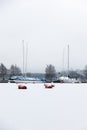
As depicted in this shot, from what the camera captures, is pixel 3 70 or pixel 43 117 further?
pixel 3 70

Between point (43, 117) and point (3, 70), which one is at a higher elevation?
point (3, 70)

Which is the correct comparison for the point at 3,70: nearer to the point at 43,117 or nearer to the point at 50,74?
the point at 50,74

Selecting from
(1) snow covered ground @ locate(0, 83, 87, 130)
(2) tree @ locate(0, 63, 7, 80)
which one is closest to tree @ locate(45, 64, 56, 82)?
Answer: (2) tree @ locate(0, 63, 7, 80)

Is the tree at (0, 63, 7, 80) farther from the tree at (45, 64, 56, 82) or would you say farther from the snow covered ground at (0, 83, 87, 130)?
the snow covered ground at (0, 83, 87, 130)

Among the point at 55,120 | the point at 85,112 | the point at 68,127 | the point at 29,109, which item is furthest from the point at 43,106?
the point at 68,127

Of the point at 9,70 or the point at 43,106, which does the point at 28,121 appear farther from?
the point at 9,70

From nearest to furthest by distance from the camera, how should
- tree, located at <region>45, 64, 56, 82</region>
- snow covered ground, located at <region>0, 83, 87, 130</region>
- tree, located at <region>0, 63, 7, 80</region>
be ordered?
snow covered ground, located at <region>0, 83, 87, 130</region> < tree, located at <region>45, 64, 56, 82</region> < tree, located at <region>0, 63, 7, 80</region>

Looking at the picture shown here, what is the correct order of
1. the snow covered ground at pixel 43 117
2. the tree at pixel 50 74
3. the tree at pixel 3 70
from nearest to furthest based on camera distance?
the snow covered ground at pixel 43 117 < the tree at pixel 50 74 < the tree at pixel 3 70

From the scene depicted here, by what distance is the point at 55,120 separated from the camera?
967 centimetres

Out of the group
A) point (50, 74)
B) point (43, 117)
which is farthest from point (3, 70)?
point (43, 117)

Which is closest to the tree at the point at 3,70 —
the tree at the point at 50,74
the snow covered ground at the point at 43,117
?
the tree at the point at 50,74

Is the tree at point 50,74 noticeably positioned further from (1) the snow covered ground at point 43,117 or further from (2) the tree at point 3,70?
(1) the snow covered ground at point 43,117

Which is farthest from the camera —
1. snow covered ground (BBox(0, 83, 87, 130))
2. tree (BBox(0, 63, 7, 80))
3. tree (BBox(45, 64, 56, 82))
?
tree (BBox(0, 63, 7, 80))

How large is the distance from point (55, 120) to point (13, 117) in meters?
1.16
